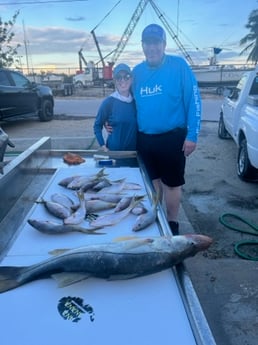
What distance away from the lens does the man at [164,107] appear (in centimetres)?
323

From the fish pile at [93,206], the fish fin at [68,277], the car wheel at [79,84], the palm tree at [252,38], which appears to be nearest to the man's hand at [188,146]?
the fish pile at [93,206]

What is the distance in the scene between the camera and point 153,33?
3.13 meters

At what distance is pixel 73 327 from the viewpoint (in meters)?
1.42

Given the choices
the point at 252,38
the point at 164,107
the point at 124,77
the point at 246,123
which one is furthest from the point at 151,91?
the point at 252,38

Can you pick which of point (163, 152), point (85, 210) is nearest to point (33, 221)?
point (85, 210)

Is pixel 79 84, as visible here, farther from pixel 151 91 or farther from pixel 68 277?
pixel 68 277

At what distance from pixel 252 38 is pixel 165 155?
4576 centimetres

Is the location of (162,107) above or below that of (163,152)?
above

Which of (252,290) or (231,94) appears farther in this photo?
(231,94)

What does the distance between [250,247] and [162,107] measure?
76.5 inches

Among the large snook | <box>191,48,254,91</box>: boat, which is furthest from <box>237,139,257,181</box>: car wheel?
<box>191,48,254,91</box>: boat

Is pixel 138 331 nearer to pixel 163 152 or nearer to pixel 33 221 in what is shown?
pixel 33 221

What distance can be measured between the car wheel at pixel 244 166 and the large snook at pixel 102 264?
4.78 metres

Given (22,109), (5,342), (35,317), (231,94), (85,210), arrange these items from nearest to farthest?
(5,342)
(35,317)
(85,210)
(231,94)
(22,109)
